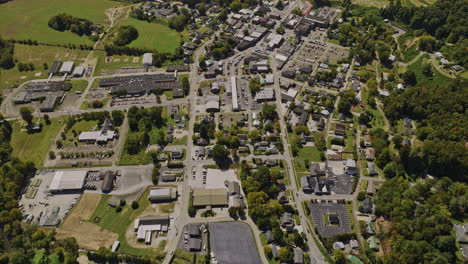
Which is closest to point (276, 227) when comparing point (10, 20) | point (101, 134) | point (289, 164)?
point (289, 164)

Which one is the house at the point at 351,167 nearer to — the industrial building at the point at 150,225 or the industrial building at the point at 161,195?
the industrial building at the point at 161,195

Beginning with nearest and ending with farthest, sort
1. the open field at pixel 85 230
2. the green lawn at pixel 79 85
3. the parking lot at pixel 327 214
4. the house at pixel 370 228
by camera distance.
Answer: the open field at pixel 85 230 < the house at pixel 370 228 < the parking lot at pixel 327 214 < the green lawn at pixel 79 85

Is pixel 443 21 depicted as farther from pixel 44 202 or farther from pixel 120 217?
pixel 44 202

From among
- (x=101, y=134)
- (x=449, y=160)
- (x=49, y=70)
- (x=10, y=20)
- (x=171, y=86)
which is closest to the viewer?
(x=449, y=160)

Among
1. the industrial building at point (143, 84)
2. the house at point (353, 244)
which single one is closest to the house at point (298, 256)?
the house at point (353, 244)

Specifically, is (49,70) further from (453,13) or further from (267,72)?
(453,13)

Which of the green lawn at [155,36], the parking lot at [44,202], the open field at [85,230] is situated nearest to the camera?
the open field at [85,230]
